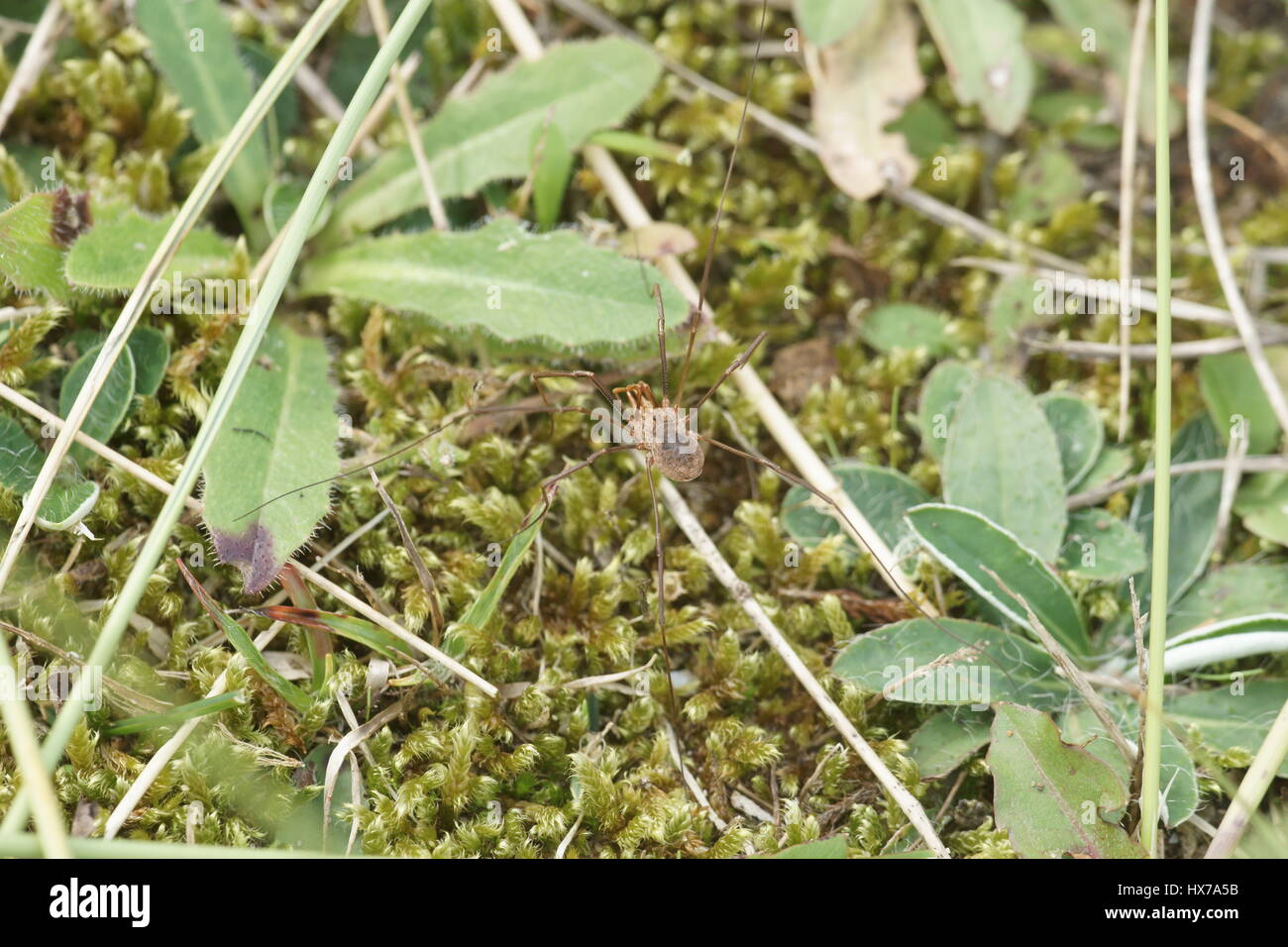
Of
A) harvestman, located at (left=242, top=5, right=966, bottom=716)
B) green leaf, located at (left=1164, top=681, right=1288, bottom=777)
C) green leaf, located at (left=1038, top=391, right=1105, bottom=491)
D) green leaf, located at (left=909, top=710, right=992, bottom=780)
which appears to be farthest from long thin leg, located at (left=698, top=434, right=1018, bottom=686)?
green leaf, located at (left=1038, top=391, right=1105, bottom=491)

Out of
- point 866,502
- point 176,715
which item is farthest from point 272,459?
point 866,502

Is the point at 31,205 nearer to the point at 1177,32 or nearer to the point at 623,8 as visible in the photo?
the point at 623,8

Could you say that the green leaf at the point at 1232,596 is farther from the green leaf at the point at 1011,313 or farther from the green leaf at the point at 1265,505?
the green leaf at the point at 1011,313

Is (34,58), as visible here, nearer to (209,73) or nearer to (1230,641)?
(209,73)

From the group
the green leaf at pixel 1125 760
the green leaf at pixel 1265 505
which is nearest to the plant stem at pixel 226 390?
the green leaf at pixel 1125 760

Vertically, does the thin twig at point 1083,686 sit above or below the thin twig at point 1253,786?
above

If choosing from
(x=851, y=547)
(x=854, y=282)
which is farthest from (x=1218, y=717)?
(x=854, y=282)
